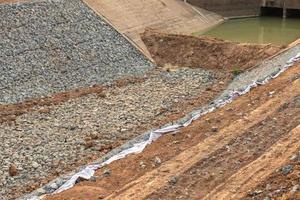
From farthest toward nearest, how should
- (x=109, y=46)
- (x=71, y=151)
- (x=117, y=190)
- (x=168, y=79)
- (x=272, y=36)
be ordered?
(x=272, y=36) → (x=109, y=46) → (x=168, y=79) → (x=71, y=151) → (x=117, y=190)

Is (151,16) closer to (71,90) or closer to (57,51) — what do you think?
(57,51)

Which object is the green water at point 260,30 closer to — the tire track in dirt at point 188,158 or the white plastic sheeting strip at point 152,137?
the white plastic sheeting strip at point 152,137

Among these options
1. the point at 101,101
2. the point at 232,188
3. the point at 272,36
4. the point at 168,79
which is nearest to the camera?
the point at 232,188

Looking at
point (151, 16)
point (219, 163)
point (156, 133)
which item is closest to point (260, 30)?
point (151, 16)

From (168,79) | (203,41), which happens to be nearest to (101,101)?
(168,79)

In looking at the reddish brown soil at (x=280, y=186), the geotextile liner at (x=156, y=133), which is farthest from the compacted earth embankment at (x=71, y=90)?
the reddish brown soil at (x=280, y=186)

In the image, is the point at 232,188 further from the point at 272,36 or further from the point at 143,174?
the point at 272,36
